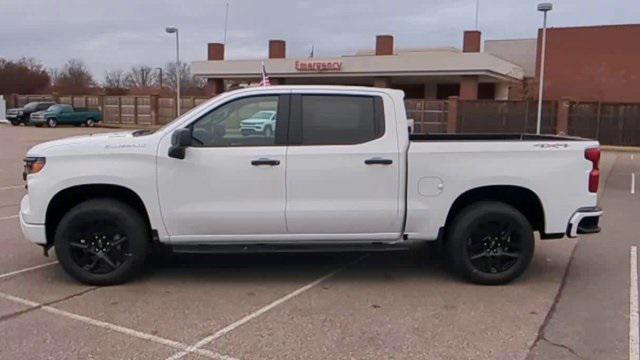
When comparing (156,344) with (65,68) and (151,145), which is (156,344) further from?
(65,68)

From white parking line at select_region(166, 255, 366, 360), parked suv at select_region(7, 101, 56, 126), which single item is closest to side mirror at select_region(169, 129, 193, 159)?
white parking line at select_region(166, 255, 366, 360)

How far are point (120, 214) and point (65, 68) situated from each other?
8090cm

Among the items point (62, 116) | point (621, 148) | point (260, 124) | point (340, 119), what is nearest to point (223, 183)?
point (260, 124)

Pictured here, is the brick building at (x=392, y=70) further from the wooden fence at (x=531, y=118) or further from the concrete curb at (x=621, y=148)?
the concrete curb at (x=621, y=148)

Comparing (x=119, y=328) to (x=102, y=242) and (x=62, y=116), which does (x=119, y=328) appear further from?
(x=62, y=116)

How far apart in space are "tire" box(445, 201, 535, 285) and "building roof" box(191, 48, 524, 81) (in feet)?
105

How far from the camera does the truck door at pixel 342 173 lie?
5473 mm

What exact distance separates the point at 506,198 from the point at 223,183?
286 centimetres

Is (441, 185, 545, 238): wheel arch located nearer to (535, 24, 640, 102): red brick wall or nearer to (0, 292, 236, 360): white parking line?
(0, 292, 236, 360): white parking line

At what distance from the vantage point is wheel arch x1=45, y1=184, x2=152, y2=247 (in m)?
5.57

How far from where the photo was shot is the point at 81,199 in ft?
18.8

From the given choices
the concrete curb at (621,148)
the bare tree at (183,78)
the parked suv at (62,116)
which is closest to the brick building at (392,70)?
the parked suv at (62,116)

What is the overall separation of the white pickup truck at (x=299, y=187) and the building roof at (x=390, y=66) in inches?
1255

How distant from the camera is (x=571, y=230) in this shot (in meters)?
5.71
